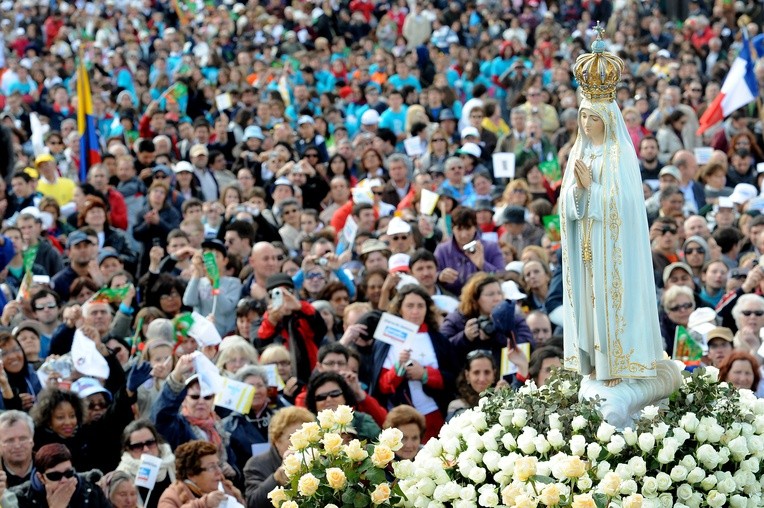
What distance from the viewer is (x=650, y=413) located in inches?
324

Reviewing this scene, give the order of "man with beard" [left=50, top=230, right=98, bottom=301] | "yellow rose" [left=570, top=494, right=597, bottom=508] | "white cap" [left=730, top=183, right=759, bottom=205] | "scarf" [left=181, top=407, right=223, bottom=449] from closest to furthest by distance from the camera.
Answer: "yellow rose" [left=570, top=494, right=597, bottom=508] < "scarf" [left=181, top=407, right=223, bottom=449] < "man with beard" [left=50, top=230, right=98, bottom=301] < "white cap" [left=730, top=183, right=759, bottom=205]

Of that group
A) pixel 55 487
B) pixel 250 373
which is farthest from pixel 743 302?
pixel 55 487

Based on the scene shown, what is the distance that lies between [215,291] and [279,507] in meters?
7.15

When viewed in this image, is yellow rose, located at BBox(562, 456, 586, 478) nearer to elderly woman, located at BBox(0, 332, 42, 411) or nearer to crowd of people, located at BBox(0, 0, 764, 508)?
crowd of people, located at BBox(0, 0, 764, 508)

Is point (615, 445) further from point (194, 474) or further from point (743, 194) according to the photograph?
point (743, 194)

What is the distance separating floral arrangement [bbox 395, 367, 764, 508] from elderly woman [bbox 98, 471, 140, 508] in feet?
9.97

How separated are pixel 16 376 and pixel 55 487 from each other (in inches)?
115

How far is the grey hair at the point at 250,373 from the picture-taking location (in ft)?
41.3

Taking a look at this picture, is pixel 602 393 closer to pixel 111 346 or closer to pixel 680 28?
pixel 111 346

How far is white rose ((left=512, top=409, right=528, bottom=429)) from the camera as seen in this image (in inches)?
331

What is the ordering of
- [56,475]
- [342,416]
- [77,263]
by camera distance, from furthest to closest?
[77,263]
[56,475]
[342,416]

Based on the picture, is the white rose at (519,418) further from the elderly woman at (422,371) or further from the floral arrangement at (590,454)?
the elderly woman at (422,371)

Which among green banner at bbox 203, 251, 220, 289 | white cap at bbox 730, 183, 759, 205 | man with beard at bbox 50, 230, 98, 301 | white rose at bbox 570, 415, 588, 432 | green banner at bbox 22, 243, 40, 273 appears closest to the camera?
white rose at bbox 570, 415, 588, 432

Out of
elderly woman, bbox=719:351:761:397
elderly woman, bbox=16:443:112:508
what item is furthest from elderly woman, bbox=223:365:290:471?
elderly woman, bbox=719:351:761:397
